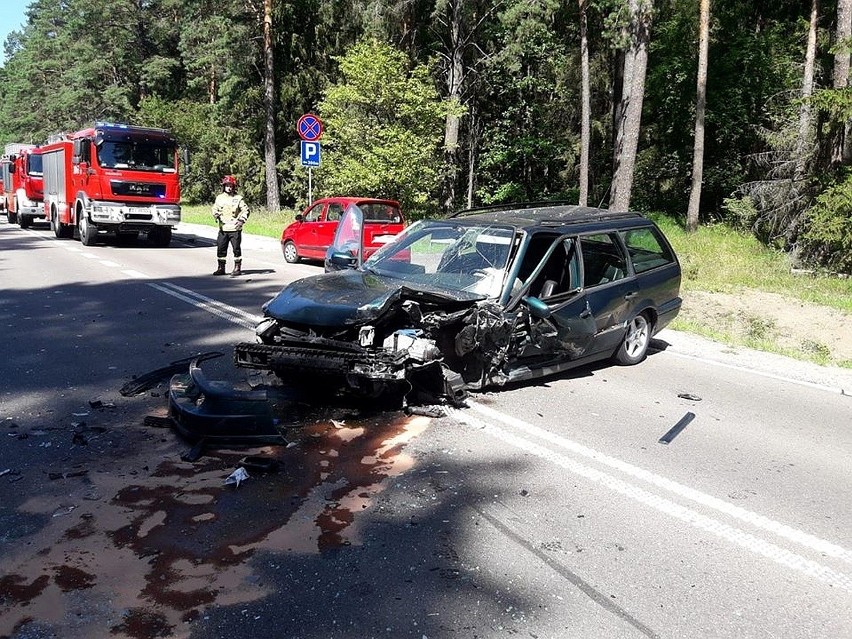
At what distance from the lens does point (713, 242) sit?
873 inches

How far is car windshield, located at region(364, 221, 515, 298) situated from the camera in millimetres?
6242

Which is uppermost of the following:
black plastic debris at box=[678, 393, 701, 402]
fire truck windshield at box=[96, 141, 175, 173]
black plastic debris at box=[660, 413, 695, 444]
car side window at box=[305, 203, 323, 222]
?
fire truck windshield at box=[96, 141, 175, 173]

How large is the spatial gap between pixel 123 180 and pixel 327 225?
6302 mm

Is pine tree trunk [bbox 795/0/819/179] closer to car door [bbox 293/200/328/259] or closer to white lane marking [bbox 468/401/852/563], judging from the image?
car door [bbox 293/200/328/259]

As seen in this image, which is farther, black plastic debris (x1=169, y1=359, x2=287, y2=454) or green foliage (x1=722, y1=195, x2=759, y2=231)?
green foliage (x1=722, y1=195, x2=759, y2=231)

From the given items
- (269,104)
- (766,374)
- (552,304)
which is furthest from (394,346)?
(269,104)

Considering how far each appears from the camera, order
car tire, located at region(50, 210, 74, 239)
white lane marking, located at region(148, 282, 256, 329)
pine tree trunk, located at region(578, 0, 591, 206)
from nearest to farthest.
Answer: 1. white lane marking, located at region(148, 282, 256, 329)
2. car tire, located at region(50, 210, 74, 239)
3. pine tree trunk, located at region(578, 0, 591, 206)

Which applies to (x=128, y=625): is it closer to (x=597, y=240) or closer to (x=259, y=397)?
(x=259, y=397)

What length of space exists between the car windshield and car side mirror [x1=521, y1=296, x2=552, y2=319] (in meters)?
0.27

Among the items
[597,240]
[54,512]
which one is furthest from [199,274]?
[54,512]

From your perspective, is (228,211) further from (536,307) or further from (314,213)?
(536,307)

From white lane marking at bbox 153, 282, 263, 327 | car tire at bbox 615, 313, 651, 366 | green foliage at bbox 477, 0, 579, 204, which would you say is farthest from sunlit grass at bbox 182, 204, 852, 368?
green foliage at bbox 477, 0, 579, 204

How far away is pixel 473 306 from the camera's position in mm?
5773

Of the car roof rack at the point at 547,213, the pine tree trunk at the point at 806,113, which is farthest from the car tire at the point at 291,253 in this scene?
the pine tree trunk at the point at 806,113
